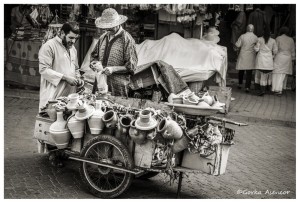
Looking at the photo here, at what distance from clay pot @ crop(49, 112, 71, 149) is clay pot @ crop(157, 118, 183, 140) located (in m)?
1.18

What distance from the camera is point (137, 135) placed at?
5176 millimetres

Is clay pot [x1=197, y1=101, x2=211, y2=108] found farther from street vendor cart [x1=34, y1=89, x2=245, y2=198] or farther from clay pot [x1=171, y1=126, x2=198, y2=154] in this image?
clay pot [x1=171, y1=126, x2=198, y2=154]

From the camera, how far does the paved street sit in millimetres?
5867

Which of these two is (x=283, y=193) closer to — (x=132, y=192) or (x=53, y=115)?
(x=132, y=192)

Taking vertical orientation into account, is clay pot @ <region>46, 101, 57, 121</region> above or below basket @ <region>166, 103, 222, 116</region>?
below

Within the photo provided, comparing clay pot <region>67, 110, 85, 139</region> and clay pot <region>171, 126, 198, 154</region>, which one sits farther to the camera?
clay pot <region>67, 110, 85, 139</region>

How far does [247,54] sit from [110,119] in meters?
8.45

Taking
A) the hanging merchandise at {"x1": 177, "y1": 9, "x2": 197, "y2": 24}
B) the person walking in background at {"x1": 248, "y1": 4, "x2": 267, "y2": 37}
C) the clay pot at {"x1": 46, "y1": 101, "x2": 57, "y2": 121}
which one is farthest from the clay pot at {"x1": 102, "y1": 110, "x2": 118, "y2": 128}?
the person walking in background at {"x1": 248, "y1": 4, "x2": 267, "y2": 37}

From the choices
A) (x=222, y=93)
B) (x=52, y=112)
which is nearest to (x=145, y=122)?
(x=52, y=112)

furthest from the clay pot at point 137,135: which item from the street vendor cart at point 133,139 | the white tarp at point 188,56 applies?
the white tarp at point 188,56

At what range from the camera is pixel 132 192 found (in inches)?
232

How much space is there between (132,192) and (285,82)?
8.54 meters

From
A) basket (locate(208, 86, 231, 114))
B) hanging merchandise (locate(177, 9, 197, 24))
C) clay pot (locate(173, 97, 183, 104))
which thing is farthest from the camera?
hanging merchandise (locate(177, 9, 197, 24))

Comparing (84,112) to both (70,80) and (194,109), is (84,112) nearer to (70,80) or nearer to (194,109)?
(70,80)
